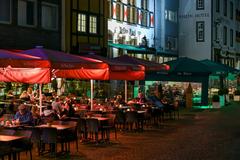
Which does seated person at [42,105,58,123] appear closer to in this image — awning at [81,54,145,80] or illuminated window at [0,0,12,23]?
awning at [81,54,145,80]

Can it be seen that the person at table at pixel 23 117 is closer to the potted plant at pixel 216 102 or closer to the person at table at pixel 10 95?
the person at table at pixel 10 95

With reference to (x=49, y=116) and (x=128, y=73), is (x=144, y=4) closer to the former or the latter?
→ (x=128, y=73)

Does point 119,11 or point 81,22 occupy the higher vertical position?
point 119,11

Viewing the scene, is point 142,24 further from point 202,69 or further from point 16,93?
point 16,93

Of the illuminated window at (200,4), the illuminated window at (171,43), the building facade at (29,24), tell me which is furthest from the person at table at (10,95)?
the illuminated window at (200,4)

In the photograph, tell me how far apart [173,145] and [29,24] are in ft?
52.0

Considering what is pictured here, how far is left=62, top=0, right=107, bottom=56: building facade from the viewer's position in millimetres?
34625

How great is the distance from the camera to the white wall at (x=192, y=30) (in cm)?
5467

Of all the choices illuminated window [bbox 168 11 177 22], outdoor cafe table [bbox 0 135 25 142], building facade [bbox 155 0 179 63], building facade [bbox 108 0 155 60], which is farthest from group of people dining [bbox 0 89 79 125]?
illuminated window [bbox 168 11 177 22]

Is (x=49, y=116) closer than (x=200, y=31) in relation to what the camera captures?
Yes

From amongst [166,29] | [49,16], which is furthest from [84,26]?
[166,29]

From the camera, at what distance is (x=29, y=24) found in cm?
3086

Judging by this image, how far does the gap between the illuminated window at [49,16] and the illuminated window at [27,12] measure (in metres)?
0.90

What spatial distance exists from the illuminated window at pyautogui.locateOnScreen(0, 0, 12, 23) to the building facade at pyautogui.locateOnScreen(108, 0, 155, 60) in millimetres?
12039
